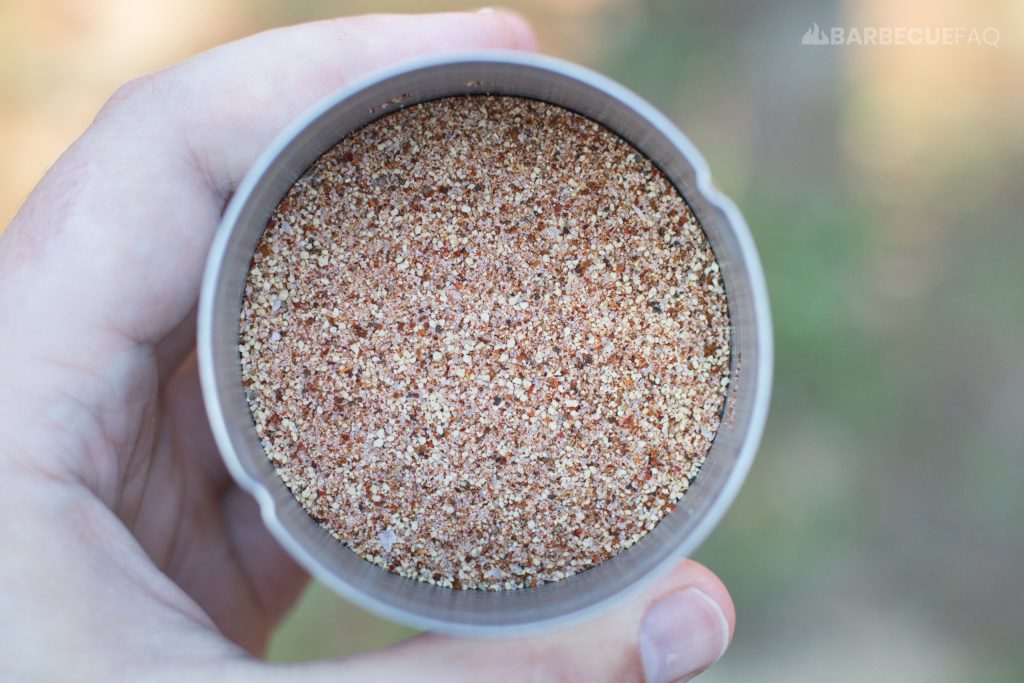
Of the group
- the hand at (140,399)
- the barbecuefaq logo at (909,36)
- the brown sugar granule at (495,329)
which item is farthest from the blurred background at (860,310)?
the brown sugar granule at (495,329)

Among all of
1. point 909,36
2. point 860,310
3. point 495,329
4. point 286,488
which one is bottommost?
point 860,310

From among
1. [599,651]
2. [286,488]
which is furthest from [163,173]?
[599,651]

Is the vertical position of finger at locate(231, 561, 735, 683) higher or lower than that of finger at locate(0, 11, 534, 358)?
lower

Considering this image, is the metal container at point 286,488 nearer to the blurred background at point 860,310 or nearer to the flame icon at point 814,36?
the blurred background at point 860,310

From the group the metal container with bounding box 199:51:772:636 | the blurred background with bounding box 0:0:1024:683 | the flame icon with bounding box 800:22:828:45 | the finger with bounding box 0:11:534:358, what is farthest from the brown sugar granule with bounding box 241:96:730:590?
the flame icon with bounding box 800:22:828:45

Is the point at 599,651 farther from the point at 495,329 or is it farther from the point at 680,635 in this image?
the point at 495,329

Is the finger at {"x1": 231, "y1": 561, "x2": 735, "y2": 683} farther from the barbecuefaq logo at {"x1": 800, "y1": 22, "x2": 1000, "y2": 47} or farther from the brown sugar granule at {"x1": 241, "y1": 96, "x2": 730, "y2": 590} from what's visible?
the barbecuefaq logo at {"x1": 800, "y1": 22, "x2": 1000, "y2": 47}

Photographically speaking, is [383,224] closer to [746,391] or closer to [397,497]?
[397,497]
